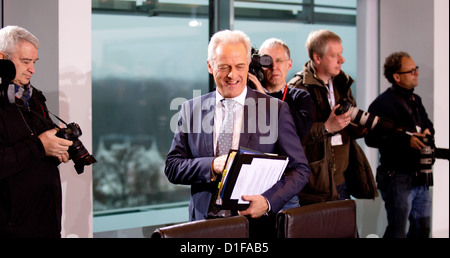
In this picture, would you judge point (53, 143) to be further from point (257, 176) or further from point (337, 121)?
point (337, 121)

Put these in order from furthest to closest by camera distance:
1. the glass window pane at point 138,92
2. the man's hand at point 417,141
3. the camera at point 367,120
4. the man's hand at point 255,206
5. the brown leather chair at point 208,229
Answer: the glass window pane at point 138,92 → the man's hand at point 417,141 → the camera at point 367,120 → the man's hand at point 255,206 → the brown leather chair at point 208,229

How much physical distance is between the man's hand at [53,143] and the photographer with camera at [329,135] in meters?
1.42

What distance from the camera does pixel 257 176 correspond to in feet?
6.85

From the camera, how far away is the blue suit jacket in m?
2.29

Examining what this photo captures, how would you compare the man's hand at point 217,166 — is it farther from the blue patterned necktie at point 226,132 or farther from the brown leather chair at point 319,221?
the brown leather chair at point 319,221

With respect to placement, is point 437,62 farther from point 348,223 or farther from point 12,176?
point 12,176

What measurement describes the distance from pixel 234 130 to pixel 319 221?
2.20ft

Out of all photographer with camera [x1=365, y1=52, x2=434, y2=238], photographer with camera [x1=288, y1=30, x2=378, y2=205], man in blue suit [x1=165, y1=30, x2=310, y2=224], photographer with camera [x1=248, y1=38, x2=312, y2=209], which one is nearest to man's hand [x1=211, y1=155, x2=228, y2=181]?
man in blue suit [x1=165, y1=30, x2=310, y2=224]

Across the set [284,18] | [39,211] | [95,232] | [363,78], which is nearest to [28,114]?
[39,211]

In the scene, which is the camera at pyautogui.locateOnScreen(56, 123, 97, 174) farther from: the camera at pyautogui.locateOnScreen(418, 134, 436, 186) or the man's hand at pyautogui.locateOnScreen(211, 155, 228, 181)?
the camera at pyautogui.locateOnScreen(418, 134, 436, 186)

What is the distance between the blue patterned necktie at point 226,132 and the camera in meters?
2.34

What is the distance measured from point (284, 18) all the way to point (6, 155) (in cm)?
307

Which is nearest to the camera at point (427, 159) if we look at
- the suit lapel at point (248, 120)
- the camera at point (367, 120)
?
the camera at point (367, 120)

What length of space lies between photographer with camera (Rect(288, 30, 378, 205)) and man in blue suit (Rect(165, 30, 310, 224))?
87cm
